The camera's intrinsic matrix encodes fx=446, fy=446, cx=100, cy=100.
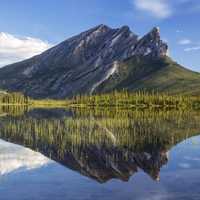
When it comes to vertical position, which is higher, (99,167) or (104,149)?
(99,167)

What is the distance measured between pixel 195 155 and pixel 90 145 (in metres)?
14.9

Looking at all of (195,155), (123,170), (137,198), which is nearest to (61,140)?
(195,155)

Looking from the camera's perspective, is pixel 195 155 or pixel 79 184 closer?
pixel 79 184

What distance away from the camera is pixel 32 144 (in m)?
67.1

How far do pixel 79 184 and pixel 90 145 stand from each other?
85.3 ft

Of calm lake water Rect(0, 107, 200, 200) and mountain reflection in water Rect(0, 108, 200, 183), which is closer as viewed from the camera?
calm lake water Rect(0, 107, 200, 200)

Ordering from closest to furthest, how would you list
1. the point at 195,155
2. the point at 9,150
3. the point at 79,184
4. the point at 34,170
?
the point at 79,184
the point at 34,170
the point at 195,155
the point at 9,150

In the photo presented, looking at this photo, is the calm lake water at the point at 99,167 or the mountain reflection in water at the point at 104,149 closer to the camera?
the calm lake water at the point at 99,167

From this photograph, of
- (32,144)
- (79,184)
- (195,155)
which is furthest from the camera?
(32,144)

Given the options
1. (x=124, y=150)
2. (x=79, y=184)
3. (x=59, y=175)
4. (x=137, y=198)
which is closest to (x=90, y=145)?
(x=124, y=150)

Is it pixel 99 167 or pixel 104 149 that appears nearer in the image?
pixel 99 167

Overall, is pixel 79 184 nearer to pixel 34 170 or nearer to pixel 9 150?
pixel 34 170

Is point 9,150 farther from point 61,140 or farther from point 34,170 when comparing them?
point 34,170

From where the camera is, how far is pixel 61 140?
69625mm
